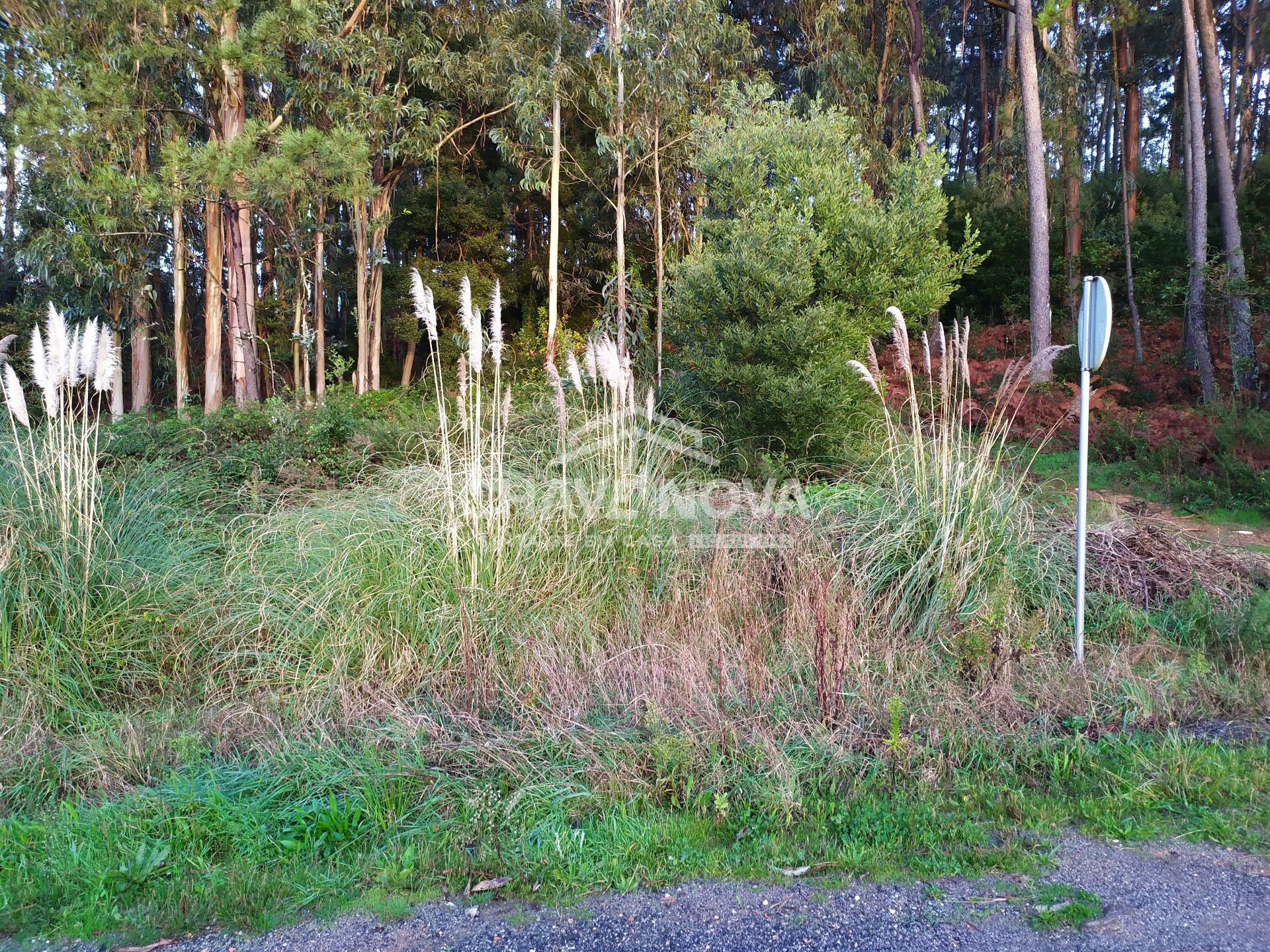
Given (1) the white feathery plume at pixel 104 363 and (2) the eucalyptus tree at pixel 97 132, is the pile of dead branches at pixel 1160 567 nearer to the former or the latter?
(1) the white feathery plume at pixel 104 363

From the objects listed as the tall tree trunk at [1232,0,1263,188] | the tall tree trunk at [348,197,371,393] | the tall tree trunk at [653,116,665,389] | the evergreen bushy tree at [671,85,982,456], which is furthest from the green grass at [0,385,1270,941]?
the tall tree trunk at [1232,0,1263,188]

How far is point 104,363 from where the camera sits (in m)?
5.45

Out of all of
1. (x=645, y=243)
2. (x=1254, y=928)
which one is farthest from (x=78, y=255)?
(x=1254, y=928)

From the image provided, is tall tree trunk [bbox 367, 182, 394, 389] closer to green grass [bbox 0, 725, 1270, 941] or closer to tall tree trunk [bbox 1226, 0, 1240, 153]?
green grass [bbox 0, 725, 1270, 941]

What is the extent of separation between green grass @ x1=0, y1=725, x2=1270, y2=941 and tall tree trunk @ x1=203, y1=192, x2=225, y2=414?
44.5 feet

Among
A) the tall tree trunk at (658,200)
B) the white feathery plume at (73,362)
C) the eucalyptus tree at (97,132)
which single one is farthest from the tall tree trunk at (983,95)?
the white feathery plume at (73,362)

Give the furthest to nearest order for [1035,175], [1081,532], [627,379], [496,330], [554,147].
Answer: [554,147] < [1035,175] < [627,379] < [496,330] < [1081,532]

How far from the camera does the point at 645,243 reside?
21219 mm

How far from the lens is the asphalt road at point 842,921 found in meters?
2.68

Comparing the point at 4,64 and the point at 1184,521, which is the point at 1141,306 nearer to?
the point at 1184,521

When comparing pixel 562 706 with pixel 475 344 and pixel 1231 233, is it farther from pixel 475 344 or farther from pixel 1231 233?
pixel 1231 233

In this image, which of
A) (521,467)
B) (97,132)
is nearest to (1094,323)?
(521,467)

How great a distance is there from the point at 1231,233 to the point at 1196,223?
906 mm

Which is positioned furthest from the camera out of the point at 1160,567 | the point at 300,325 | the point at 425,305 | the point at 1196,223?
the point at 300,325
